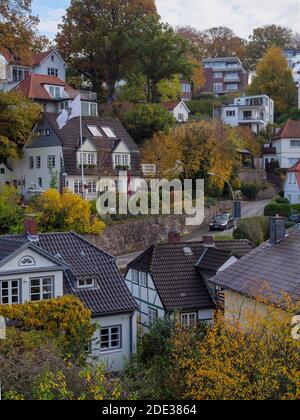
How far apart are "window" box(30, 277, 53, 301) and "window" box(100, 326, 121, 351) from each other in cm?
275

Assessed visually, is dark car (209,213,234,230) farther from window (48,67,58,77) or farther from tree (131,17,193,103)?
window (48,67,58,77)

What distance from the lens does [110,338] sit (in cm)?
2605

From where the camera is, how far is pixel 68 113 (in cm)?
4203

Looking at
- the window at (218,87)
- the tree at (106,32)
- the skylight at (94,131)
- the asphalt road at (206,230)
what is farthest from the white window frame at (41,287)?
the window at (218,87)

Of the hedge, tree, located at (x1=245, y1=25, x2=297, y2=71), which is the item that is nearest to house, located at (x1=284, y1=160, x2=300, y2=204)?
the hedge

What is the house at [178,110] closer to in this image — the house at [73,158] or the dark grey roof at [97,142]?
the dark grey roof at [97,142]

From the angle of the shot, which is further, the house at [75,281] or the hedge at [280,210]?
the hedge at [280,210]

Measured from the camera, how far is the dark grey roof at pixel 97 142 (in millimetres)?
46781

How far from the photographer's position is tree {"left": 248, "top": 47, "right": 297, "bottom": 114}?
83.8m

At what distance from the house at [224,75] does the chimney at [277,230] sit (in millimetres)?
78417

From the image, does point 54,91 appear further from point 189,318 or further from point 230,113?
point 189,318

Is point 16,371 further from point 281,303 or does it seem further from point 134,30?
point 134,30

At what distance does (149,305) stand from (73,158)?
19.0 meters
